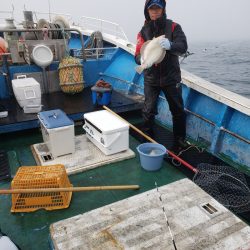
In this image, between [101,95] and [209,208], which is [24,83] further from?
[209,208]

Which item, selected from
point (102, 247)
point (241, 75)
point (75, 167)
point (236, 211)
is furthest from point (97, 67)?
point (241, 75)

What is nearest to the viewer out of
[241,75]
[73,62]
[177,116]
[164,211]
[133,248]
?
[133,248]

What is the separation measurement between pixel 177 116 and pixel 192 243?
2.61 meters

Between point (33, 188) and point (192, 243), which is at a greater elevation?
point (192, 243)

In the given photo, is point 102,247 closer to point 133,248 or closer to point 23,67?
point 133,248

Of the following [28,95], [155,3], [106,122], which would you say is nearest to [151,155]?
[106,122]

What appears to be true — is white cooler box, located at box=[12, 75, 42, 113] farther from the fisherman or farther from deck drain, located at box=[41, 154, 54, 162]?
the fisherman

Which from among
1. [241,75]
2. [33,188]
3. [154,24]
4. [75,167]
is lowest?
[241,75]

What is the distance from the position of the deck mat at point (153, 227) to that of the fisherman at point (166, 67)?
2.10 metres

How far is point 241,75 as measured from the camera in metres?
16.3

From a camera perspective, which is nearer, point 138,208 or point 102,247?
point 102,247

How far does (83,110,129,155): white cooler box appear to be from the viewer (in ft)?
12.2

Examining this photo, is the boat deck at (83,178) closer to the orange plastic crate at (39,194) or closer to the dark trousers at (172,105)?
the orange plastic crate at (39,194)

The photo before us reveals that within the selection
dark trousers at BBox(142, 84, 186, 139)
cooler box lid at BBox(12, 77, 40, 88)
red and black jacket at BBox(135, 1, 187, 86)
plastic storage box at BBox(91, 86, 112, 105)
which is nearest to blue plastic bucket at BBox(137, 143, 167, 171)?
dark trousers at BBox(142, 84, 186, 139)
